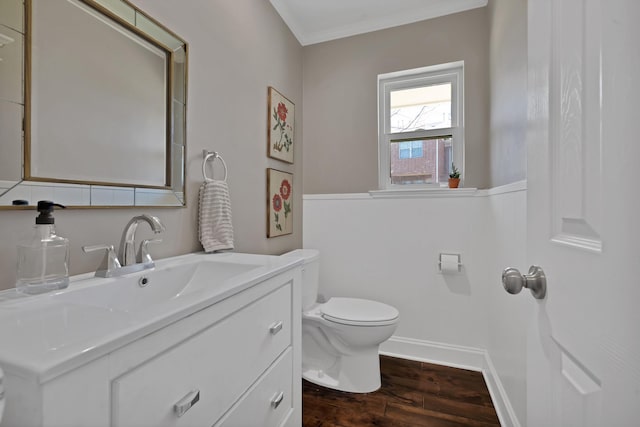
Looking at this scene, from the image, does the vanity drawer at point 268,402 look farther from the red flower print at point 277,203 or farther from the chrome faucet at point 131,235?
the red flower print at point 277,203

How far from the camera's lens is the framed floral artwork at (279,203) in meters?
1.91

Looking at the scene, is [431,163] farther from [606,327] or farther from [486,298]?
[606,327]

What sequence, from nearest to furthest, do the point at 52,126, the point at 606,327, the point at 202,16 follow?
the point at 606,327, the point at 52,126, the point at 202,16

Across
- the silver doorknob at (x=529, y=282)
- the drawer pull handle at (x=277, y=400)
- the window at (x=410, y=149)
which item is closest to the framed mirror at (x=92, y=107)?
the drawer pull handle at (x=277, y=400)

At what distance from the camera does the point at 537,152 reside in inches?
23.5

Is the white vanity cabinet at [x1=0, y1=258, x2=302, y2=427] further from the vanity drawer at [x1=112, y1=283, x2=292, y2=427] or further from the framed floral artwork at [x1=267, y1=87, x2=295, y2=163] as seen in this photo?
the framed floral artwork at [x1=267, y1=87, x2=295, y2=163]

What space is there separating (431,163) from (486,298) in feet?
3.28

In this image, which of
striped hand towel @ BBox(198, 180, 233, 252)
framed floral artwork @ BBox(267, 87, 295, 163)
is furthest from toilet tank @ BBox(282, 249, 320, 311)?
framed floral artwork @ BBox(267, 87, 295, 163)

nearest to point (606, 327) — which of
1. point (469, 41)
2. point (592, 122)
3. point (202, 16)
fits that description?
point (592, 122)

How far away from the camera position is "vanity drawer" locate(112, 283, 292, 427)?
0.52m

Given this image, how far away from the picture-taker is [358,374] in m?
1.70

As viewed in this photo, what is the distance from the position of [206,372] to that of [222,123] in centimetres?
118

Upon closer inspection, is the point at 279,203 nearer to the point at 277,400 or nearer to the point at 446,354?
the point at 277,400

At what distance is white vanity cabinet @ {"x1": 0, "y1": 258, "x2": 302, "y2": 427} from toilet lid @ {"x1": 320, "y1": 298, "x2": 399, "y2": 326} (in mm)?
514
